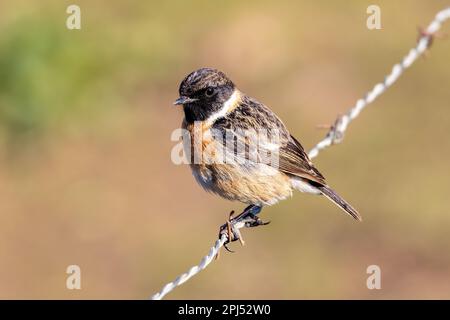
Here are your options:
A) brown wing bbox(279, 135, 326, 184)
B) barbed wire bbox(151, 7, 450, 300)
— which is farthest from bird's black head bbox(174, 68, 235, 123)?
barbed wire bbox(151, 7, 450, 300)

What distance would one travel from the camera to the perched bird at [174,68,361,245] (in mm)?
6324

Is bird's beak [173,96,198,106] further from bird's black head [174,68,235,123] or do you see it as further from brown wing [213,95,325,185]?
brown wing [213,95,325,185]

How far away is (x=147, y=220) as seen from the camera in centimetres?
1073

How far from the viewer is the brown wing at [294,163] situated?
21.3 ft

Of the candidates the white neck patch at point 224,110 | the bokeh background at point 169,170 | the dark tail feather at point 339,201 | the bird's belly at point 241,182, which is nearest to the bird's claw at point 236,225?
the bird's belly at point 241,182

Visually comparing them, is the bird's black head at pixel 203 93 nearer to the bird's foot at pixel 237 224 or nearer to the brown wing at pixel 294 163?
the brown wing at pixel 294 163

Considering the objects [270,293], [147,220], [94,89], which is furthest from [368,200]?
[94,89]

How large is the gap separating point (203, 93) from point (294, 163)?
0.89 m

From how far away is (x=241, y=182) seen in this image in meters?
6.32

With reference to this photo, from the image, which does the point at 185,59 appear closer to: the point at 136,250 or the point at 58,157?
the point at 58,157

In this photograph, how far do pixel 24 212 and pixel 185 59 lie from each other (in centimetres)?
410

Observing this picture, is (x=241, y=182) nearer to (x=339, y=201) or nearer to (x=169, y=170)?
(x=339, y=201)
